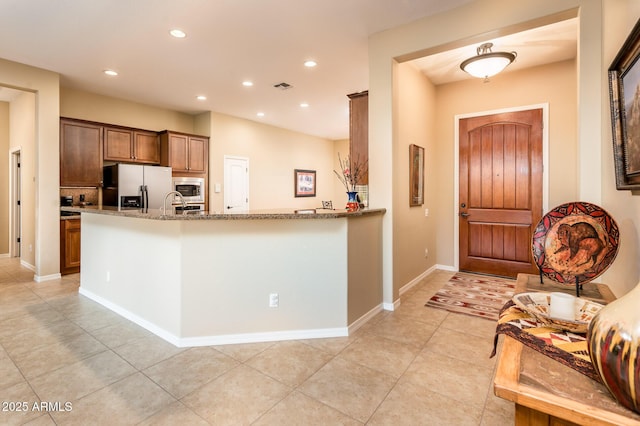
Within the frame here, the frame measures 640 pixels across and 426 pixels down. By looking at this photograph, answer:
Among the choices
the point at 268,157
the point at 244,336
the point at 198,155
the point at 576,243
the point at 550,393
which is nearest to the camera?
the point at 550,393

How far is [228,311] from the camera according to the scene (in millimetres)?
2635

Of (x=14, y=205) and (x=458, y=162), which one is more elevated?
(x=458, y=162)

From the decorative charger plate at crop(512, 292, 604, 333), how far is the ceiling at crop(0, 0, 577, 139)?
8.64ft

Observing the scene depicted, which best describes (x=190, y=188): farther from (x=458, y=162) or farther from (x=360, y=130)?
(x=458, y=162)

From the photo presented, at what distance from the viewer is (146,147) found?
5.89m

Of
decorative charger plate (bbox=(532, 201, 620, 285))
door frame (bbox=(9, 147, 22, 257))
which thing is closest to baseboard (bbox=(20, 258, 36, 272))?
door frame (bbox=(9, 147, 22, 257))

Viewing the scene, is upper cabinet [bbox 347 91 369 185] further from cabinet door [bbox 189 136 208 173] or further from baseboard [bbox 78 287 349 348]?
cabinet door [bbox 189 136 208 173]

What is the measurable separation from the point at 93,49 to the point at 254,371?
3.99 m

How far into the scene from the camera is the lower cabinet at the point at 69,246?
4.78 m

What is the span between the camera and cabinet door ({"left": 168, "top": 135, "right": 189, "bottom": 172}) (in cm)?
588

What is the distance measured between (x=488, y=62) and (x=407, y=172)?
1.37 m

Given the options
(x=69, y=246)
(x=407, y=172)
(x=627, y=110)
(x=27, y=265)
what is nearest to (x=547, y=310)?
(x=627, y=110)

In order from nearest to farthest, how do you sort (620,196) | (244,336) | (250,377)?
(620,196)
(250,377)
(244,336)

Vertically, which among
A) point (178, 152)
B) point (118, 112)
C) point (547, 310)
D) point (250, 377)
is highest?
point (118, 112)
